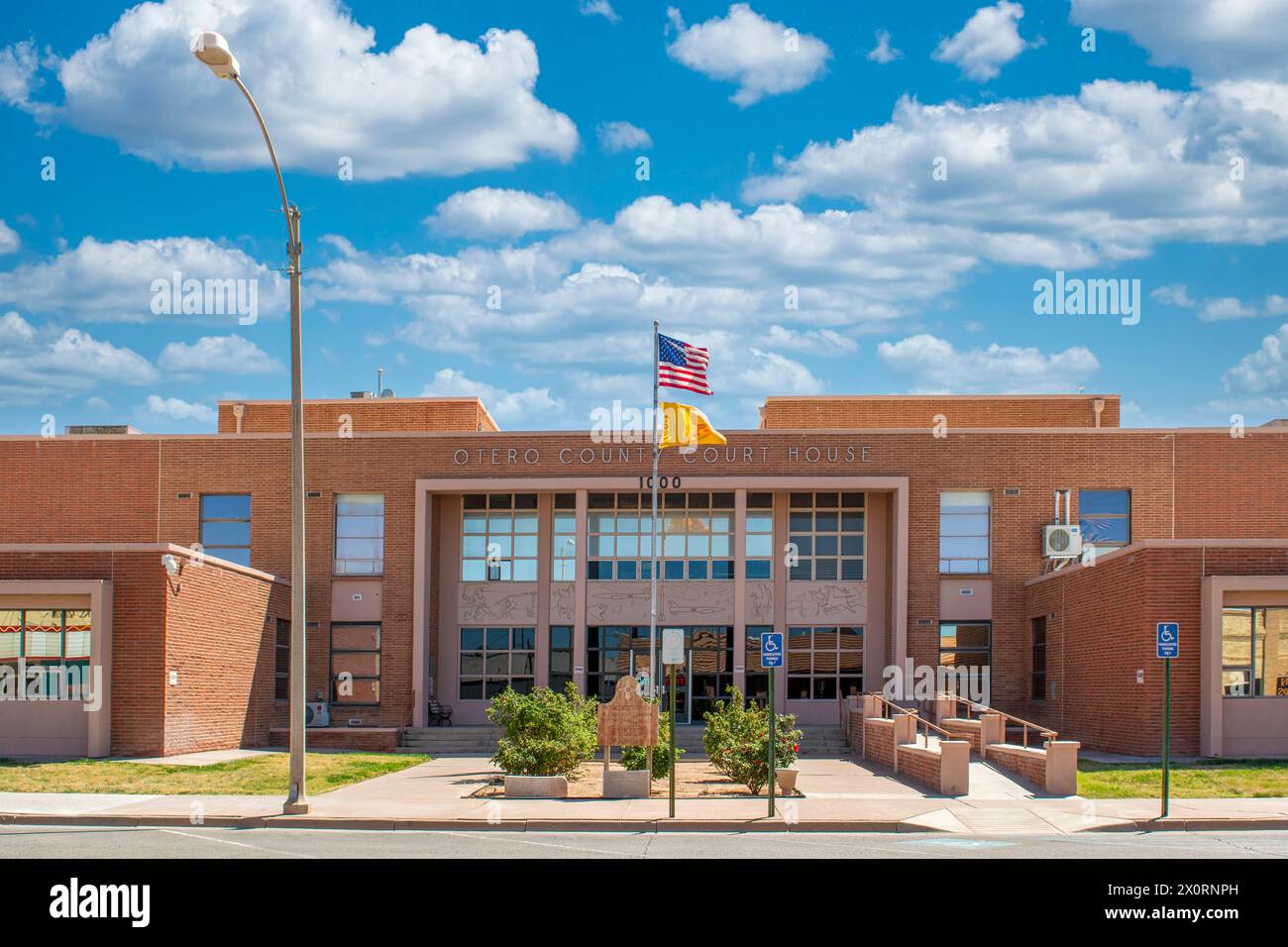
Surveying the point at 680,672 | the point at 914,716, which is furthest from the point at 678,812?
the point at 680,672

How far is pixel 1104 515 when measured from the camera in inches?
1486

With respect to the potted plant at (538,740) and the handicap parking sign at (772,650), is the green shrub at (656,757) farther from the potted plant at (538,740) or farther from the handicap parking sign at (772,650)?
the handicap parking sign at (772,650)

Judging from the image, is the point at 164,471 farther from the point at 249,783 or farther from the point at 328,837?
the point at 328,837

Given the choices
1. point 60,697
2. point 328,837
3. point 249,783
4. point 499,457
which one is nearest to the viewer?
point 328,837

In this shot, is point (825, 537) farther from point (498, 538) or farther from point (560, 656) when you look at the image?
point (498, 538)

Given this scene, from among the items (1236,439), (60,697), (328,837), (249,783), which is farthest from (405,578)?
(1236,439)

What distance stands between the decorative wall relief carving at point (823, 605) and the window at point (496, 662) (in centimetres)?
736

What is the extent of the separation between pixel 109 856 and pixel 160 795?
7818 mm

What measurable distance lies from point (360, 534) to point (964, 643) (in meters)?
17.0

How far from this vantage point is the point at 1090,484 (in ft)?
124

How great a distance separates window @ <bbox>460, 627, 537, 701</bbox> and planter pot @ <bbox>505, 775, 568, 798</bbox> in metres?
16.5

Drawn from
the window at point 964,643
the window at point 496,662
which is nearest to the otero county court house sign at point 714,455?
the window at point 496,662

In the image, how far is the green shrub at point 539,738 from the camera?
23453mm

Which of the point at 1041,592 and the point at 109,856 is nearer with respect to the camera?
the point at 109,856
